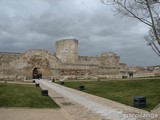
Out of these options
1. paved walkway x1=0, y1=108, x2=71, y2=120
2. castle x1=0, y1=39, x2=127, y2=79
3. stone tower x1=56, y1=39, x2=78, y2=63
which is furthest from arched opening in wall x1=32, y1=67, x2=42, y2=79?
paved walkway x1=0, y1=108, x2=71, y2=120

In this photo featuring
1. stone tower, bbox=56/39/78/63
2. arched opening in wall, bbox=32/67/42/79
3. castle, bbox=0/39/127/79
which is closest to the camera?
castle, bbox=0/39/127/79

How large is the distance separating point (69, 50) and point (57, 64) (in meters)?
4.84

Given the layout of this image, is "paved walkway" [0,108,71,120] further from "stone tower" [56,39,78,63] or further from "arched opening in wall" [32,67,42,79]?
"stone tower" [56,39,78,63]

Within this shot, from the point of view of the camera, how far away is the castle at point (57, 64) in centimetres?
4319

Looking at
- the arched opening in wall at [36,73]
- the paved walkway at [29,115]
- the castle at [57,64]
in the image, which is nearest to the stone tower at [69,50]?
the castle at [57,64]

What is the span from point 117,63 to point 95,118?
44.3 m

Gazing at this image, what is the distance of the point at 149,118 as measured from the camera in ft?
35.2

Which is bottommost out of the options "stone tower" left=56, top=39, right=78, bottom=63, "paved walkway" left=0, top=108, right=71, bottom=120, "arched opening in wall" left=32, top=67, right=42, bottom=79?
"paved walkway" left=0, top=108, right=71, bottom=120

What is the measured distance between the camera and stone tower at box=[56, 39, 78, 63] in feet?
161

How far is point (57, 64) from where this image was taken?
45062 mm

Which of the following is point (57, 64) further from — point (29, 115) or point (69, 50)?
point (29, 115)

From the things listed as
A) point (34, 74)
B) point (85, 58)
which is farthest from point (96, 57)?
point (34, 74)

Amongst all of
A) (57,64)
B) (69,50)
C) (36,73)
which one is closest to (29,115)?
(57,64)

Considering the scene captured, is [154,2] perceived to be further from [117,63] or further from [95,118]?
[117,63]
